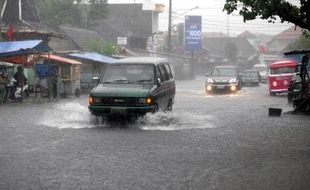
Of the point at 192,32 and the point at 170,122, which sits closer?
the point at 170,122

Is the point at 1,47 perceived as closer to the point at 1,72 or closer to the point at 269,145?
the point at 1,72

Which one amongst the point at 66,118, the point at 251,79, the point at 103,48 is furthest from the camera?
the point at 251,79

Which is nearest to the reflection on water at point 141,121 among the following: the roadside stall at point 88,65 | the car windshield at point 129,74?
the car windshield at point 129,74

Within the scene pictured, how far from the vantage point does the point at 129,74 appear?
16.1 metres

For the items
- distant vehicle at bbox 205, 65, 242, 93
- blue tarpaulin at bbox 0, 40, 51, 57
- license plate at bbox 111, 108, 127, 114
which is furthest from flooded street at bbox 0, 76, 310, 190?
distant vehicle at bbox 205, 65, 242, 93

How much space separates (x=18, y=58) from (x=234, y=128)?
1435 cm

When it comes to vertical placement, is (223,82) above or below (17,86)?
below

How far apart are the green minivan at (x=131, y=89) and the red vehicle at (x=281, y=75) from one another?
16.1m

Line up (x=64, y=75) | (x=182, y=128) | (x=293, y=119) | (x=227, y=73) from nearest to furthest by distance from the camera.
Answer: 1. (x=182, y=128)
2. (x=293, y=119)
3. (x=64, y=75)
4. (x=227, y=73)

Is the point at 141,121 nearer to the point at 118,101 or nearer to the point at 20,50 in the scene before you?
the point at 118,101

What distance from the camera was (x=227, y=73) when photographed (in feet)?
111

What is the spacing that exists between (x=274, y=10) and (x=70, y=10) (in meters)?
45.8

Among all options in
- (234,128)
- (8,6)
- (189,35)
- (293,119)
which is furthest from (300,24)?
(189,35)

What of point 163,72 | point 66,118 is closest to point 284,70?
point 163,72
